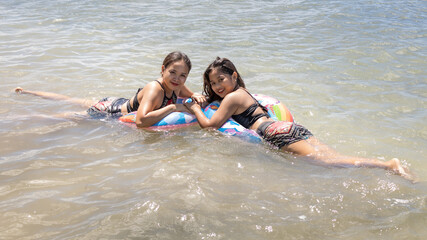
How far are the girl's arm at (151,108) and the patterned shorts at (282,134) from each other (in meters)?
1.15

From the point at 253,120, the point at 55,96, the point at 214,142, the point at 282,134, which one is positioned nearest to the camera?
the point at 282,134

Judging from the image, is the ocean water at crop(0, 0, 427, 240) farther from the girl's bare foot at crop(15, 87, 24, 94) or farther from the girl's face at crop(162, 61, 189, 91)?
the girl's face at crop(162, 61, 189, 91)

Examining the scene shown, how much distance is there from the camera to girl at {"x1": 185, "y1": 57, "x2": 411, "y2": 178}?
428 centimetres

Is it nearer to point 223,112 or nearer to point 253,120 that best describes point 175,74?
point 223,112

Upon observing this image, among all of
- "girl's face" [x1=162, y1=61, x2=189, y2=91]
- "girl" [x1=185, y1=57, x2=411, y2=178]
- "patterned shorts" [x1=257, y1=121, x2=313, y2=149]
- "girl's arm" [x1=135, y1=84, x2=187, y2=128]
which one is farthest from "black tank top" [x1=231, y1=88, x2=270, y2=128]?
"girl's face" [x1=162, y1=61, x2=189, y2=91]

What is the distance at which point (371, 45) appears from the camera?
355 inches

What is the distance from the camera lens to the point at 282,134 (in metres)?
4.51

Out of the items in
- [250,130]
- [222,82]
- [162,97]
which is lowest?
[250,130]

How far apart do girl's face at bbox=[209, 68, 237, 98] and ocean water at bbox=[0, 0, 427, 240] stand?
20.7 inches

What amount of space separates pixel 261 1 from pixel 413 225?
1262 centimetres

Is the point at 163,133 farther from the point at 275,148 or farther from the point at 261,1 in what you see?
the point at 261,1

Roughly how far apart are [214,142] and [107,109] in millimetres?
1793

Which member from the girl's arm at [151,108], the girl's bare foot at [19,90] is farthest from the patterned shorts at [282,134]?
the girl's bare foot at [19,90]

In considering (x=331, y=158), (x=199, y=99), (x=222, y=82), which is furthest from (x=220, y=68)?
(x=331, y=158)
